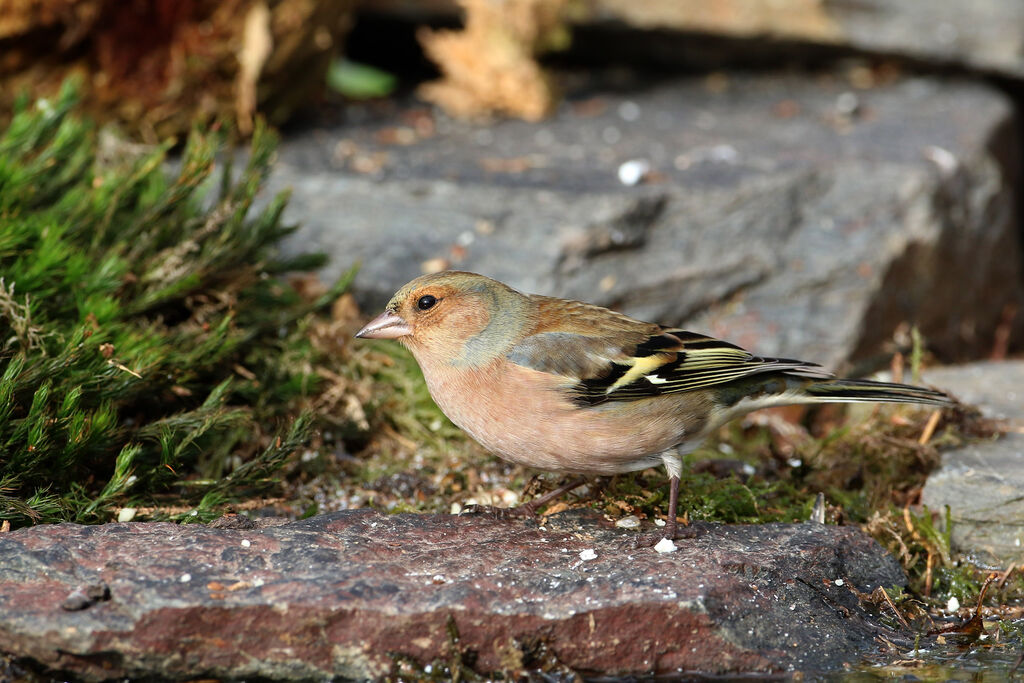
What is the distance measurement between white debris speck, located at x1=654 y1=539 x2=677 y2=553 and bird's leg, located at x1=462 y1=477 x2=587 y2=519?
0.53 m

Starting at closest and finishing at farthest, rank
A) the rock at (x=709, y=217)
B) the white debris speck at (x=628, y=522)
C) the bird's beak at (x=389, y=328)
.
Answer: the white debris speck at (x=628, y=522) < the bird's beak at (x=389, y=328) < the rock at (x=709, y=217)

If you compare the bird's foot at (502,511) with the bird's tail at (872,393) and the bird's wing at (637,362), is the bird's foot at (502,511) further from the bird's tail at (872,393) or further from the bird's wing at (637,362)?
the bird's tail at (872,393)

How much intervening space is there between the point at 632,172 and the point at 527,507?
2.79 metres

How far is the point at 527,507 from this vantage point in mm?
4191

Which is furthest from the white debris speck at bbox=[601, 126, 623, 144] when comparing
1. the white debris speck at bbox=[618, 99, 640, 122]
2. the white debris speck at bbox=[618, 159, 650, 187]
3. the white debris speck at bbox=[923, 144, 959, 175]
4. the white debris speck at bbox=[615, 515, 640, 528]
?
the white debris speck at bbox=[615, 515, 640, 528]

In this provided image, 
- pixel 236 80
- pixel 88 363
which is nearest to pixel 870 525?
pixel 88 363

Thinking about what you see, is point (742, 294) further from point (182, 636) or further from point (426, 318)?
point (182, 636)

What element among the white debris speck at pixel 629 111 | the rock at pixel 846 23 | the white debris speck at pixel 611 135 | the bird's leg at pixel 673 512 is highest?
the rock at pixel 846 23

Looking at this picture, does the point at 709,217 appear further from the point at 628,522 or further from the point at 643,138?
the point at 628,522

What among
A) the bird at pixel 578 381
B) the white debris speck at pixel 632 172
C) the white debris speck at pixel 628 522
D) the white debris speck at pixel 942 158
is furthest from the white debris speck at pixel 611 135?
the white debris speck at pixel 628 522

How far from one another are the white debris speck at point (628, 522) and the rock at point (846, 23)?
4.61 metres

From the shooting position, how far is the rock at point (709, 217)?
234 inches

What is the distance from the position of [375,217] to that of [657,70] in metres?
3.21

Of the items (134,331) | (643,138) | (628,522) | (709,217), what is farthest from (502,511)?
(643,138)
